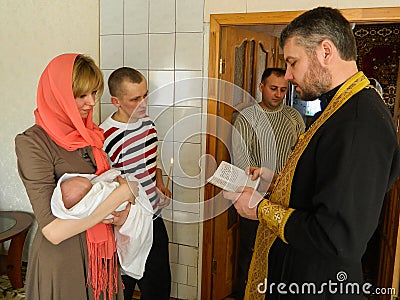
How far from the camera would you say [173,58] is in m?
2.54

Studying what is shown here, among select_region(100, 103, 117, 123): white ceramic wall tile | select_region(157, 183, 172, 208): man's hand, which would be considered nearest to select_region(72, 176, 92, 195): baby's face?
select_region(157, 183, 172, 208): man's hand

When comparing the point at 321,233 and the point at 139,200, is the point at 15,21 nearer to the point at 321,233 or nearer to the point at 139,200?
the point at 139,200

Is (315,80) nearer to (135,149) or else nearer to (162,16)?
(135,149)

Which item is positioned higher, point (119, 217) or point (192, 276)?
point (119, 217)

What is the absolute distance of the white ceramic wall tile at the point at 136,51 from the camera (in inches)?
103

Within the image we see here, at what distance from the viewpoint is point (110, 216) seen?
1470 mm

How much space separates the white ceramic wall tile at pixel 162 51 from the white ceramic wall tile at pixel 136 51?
1.4 inches

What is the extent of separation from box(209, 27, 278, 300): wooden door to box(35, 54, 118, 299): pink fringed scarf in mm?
1104

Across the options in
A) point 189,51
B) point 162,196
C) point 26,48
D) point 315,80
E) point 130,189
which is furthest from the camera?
point 26,48

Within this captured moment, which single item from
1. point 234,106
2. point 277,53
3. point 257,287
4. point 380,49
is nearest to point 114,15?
point 234,106

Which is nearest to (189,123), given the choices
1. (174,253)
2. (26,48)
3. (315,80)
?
(174,253)

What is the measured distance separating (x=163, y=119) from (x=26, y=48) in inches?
41.8

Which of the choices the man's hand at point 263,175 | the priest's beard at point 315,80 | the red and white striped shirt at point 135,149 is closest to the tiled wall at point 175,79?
the red and white striped shirt at point 135,149

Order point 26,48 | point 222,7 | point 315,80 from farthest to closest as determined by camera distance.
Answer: point 26,48
point 222,7
point 315,80
